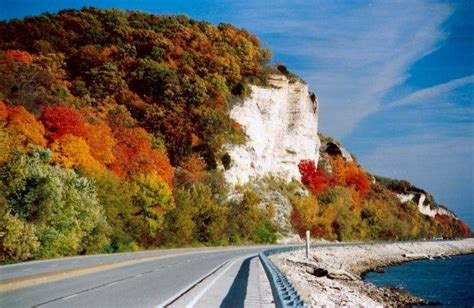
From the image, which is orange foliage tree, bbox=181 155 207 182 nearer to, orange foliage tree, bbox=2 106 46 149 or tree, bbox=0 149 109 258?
orange foliage tree, bbox=2 106 46 149

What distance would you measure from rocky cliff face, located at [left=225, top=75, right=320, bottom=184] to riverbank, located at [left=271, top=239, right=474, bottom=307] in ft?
63.2

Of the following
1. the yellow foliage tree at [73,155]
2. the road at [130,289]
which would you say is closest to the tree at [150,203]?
the yellow foliage tree at [73,155]

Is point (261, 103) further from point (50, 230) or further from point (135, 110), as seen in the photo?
point (50, 230)

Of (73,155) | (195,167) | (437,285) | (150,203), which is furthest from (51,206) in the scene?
(195,167)

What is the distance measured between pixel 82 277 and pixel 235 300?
293 inches

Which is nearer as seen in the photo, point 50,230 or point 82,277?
point 82,277

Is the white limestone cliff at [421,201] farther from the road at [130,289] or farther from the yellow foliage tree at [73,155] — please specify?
the road at [130,289]

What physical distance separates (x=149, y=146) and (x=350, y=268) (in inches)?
1103

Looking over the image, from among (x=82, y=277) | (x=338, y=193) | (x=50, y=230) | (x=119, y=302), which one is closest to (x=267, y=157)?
(x=338, y=193)

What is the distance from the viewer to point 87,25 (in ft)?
337

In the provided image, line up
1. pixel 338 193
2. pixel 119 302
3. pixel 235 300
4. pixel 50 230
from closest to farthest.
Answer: pixel 119 302, pixel 235 300, pixel 50 230, pixel 338 193

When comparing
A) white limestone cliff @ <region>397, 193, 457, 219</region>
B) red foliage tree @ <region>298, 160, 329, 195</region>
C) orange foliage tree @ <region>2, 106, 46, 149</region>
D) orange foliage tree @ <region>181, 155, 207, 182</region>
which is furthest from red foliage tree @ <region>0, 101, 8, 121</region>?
white limestone cliff @ <region>397, 193, 457, 219</region>

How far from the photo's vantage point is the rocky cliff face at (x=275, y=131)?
84094mm

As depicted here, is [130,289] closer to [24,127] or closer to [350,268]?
[24,127]
